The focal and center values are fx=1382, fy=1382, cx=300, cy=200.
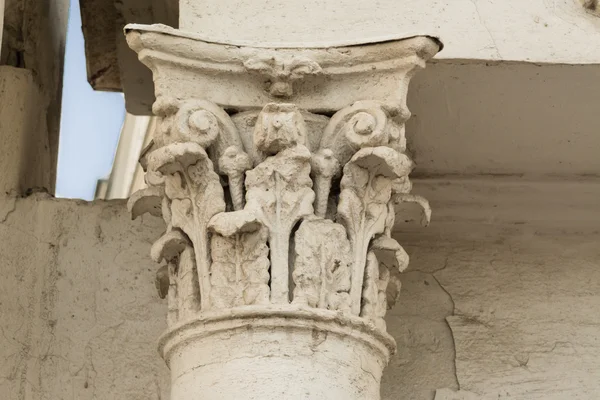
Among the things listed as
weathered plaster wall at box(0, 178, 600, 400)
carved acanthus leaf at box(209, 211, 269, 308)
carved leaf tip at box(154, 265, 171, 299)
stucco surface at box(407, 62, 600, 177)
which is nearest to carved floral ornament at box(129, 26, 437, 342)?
carved acanthus leaf at box(209, 211, 269, 308)

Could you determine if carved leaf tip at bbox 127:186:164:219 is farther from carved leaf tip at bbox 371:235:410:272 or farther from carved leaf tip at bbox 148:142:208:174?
carved leaf tip at bbox 371:235:410:272

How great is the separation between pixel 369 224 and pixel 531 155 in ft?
3.00

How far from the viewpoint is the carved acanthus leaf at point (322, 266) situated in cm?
337

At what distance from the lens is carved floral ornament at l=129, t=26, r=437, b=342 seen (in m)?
3.39

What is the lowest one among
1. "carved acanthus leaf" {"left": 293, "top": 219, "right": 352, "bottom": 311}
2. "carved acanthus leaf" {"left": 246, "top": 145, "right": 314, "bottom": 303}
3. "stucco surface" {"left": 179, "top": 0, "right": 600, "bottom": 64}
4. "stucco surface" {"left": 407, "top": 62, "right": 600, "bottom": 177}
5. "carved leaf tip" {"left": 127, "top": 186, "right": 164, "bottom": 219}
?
"carved acanthus leaf" {"left": 293, "top": 219, "right": 352, "bottom": 311}

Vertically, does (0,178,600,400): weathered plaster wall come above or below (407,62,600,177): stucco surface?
below

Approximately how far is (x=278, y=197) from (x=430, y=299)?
4.23ft

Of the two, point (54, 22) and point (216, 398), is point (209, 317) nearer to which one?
point (216, 398)

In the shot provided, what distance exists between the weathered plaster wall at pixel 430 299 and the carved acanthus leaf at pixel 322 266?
3.37 feet

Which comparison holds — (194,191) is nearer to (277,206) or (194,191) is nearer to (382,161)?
(277,206)

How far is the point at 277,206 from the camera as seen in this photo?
3438mm

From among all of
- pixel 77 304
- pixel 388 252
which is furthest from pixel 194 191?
pixel 77 304

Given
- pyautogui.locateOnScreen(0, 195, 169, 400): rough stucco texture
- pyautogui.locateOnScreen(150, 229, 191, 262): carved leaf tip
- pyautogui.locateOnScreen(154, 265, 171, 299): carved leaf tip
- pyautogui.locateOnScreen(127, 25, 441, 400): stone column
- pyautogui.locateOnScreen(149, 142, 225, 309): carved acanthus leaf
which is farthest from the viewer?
pyautogui.locateOnScreen(0, 195, 169, 400): rough stucco texture

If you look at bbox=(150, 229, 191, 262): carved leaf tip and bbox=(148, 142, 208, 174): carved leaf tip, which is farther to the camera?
bbox=(150, 229, 191, 262): carved leaf tip
